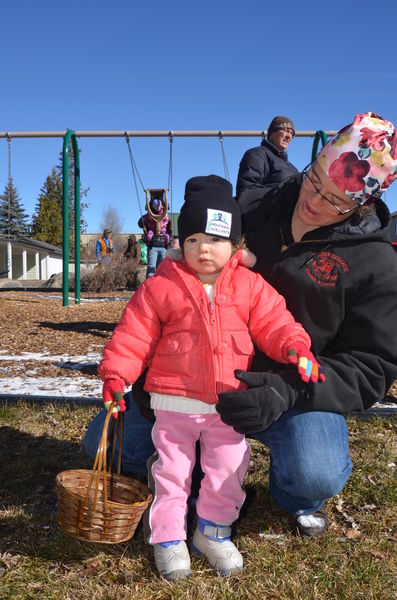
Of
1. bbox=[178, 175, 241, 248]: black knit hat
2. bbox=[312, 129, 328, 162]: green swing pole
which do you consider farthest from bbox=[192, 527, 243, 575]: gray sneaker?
bbox=[312, 129, 328, 162]: green swing pole

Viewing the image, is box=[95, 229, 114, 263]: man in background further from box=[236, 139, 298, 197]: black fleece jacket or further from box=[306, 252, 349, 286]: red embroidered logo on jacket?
box=[306, 252, 349, 286]: red embroidered logo on jacket

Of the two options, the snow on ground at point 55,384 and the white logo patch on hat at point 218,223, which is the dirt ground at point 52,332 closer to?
the snow on ground at point 55,384

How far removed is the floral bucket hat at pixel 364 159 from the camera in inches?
84.4

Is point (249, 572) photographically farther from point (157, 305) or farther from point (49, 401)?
point (49, 401)

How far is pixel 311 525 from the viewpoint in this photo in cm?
229

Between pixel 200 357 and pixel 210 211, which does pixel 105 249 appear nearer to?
pixel 210 211

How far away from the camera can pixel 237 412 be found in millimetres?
1956

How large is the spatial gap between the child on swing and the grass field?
0.12 meters

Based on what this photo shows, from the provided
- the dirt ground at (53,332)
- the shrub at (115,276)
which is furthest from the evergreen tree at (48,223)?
the dirt ground at (53,332)

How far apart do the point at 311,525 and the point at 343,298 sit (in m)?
0.98

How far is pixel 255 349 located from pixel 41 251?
124 ft

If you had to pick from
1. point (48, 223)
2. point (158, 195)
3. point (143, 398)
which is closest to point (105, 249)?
point (158, 195)

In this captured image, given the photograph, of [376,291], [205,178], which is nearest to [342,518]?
[376,291]

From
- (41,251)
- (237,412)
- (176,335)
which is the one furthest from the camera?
(41,251)
